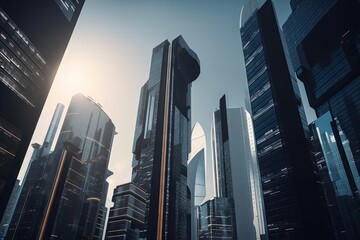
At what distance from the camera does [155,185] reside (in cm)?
11525

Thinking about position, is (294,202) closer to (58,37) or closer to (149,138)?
(149,138)

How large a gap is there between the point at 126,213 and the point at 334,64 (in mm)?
115092

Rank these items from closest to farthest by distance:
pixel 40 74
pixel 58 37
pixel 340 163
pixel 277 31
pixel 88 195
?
pixel 40 74 < pixel 58 37 < pixel 277 31 < pixel 340 163 < pixel 88 195

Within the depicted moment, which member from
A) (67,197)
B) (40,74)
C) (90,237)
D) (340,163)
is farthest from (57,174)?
(340,163)

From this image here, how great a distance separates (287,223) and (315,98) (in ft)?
183

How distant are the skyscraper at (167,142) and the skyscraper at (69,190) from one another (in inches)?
1433

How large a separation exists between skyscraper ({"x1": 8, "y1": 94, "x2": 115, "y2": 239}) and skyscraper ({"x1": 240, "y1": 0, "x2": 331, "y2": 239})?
111m

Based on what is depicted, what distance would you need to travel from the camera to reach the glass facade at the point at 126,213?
130 m

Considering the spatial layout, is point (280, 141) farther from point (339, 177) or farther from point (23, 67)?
point (23, 67)

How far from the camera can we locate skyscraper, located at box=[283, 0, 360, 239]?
103 metres

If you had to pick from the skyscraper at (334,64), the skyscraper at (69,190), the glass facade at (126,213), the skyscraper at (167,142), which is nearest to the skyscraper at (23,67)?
the skyscraper at (167,142)

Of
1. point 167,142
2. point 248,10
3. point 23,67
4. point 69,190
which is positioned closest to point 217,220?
point 167,142

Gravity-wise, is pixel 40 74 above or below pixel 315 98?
below

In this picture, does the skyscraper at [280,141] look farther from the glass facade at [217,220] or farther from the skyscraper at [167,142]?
the glass facade at [217,220]
